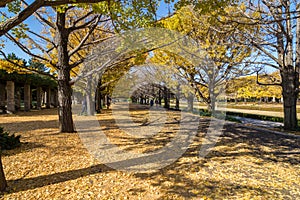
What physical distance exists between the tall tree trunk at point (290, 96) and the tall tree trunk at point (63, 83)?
9044mm

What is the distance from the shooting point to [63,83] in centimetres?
694

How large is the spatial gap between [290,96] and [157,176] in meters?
7.87

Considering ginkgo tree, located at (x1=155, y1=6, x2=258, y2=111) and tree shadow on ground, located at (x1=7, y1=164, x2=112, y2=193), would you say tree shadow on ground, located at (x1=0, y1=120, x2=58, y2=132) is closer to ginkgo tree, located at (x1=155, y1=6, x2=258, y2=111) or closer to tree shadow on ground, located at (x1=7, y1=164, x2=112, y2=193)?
tree shadow on ground, located at (x1=7, y1=164, x2=112, y2=193)

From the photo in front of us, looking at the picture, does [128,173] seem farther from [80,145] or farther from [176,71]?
[176,71]

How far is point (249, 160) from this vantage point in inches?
179

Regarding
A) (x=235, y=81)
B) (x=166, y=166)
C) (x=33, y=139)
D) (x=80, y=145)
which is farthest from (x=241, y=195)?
(x=235, y=81)

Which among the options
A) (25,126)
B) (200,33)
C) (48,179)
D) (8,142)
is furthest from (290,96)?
(25,126)

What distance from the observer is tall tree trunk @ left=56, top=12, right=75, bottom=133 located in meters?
6.93

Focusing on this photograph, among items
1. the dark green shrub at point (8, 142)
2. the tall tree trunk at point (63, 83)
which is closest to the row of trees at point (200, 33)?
the tall tree trunk at point (63, 83)

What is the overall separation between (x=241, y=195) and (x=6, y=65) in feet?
32.2

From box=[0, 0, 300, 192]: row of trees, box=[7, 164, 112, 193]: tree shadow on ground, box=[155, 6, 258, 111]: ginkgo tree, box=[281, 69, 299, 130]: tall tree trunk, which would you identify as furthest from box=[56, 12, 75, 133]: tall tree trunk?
box=[281, 69, 299, 130]: tall tree trunk

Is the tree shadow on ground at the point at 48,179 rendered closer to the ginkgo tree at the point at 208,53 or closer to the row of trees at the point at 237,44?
the row of trees at the point at 237,44

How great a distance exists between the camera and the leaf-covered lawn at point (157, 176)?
9.87 feet

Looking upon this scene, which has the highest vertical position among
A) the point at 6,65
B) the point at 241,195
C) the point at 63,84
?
the point at 6,65
